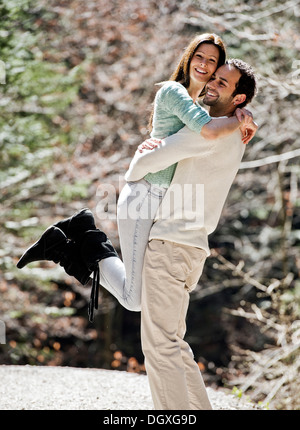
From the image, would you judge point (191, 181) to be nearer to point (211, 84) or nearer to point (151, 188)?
point (151, 188)

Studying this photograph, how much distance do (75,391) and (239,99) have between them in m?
2.29

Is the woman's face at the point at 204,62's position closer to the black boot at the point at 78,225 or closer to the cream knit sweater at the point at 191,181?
the cream knit sweater at the point at 191,181

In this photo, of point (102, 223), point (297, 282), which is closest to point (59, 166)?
point (102, 223)

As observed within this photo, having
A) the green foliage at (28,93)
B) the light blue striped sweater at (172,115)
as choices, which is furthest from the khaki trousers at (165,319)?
the green foliage at (28,93)

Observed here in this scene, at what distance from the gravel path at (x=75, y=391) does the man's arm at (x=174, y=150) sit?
65.5 inches

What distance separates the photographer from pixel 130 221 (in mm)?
3021

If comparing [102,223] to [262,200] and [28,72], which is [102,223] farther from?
[262,200]

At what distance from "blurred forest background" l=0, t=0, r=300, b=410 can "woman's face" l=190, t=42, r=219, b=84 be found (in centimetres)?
326

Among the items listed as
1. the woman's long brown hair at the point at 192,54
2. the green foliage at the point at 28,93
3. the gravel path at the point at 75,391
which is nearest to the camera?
the woman's long brown hair at the point at 192,54

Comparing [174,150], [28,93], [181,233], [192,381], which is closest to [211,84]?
[174,150]

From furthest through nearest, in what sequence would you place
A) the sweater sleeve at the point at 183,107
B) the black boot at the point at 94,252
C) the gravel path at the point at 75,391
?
the gravel path at the point at 75,391, the black boot at the point at 94,252, the sweater sleeve at the point at 183,107

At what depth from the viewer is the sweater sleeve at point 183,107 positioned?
2.84m

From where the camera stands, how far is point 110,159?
31.1ft

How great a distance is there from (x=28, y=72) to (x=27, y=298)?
3.17 m
